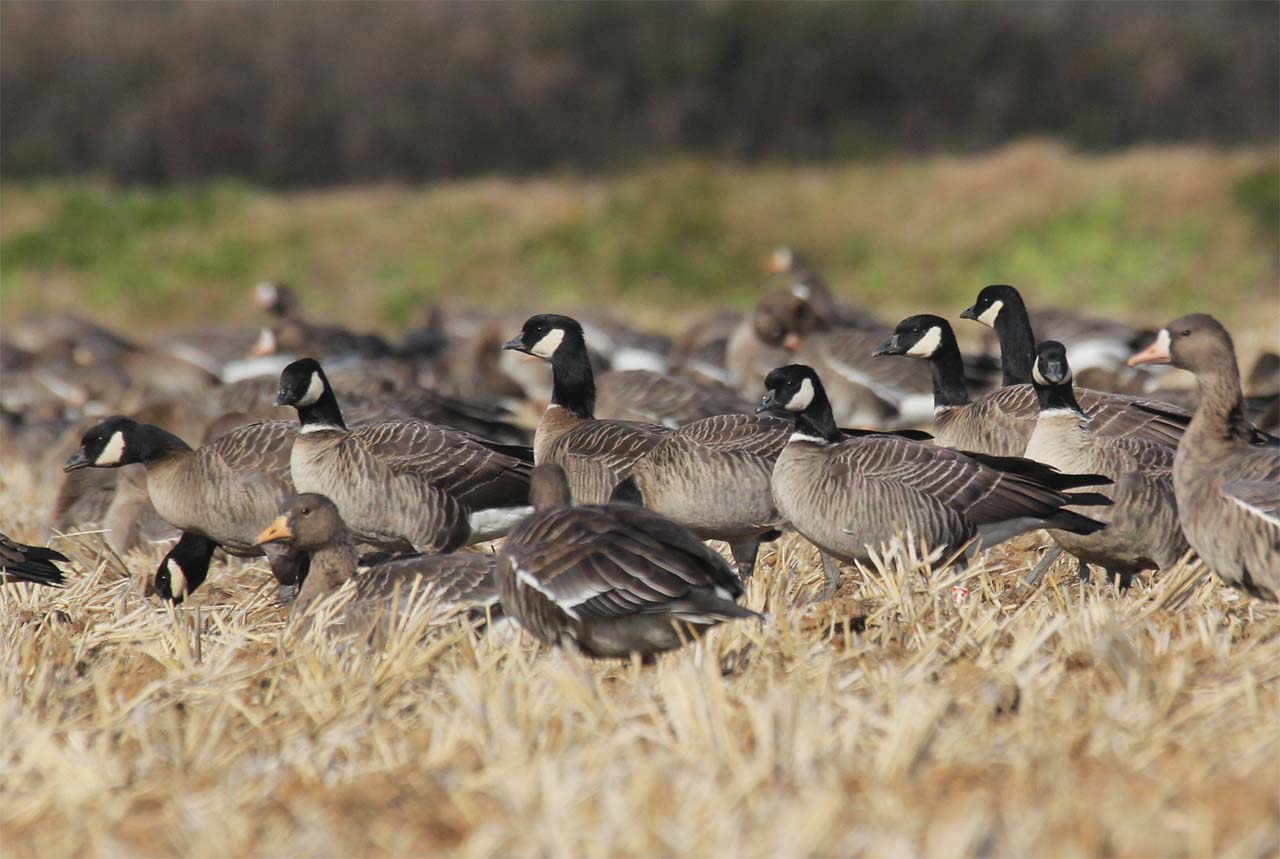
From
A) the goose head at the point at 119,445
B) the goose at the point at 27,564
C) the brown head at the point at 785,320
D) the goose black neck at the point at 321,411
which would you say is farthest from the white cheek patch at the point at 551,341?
the brown head at the point at 785,320

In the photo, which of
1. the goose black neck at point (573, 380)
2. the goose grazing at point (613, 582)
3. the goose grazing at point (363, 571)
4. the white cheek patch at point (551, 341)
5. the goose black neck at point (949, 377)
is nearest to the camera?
the goose grazing at point (613, 582)

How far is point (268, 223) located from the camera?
32.1m

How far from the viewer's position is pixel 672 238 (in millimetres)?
30312

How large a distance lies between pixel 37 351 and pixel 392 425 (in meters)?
12.1

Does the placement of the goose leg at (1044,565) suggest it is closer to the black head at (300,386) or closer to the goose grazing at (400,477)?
the goose grazing at (400,477)

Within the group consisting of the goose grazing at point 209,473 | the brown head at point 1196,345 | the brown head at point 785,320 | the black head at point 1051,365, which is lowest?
the brown head at point 785,320

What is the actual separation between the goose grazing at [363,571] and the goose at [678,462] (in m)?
1.45

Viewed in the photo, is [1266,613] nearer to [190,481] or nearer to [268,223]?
[190,481]

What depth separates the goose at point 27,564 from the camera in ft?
23.5

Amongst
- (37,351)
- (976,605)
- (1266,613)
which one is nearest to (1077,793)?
(976,605)

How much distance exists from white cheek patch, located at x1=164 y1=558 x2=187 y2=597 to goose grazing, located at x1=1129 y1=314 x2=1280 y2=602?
15.1 ft

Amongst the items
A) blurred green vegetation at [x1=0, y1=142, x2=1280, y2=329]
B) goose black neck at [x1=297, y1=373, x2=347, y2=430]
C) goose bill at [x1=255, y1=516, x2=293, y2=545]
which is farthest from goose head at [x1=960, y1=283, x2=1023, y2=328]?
blurred green vegetation at [x1=0, y1=142, x2=1280, y2=329]

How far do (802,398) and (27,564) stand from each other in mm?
3634

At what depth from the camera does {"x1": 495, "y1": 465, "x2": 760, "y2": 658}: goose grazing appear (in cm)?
572
